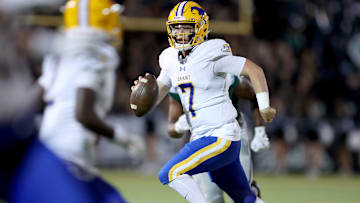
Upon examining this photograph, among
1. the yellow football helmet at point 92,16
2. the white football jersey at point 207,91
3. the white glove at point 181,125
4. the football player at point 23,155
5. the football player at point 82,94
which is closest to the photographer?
the football player at point 23,155

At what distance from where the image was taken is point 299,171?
1232 centimetres

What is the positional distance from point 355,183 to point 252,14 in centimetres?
448

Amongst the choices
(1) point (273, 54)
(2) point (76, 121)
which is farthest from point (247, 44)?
(2) point (76, 121)

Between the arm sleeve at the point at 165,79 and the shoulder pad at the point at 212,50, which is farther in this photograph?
the arm sleeve at the point at 165,79

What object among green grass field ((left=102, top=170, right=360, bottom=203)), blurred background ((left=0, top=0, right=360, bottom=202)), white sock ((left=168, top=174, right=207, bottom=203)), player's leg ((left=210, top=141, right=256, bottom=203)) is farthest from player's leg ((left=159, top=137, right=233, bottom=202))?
blurred background ((left=0, top=0, right=360, bottom=202))

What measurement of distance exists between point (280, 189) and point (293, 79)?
4.12m

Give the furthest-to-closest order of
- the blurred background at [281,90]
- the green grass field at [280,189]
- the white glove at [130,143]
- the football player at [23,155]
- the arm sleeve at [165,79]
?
the blurred background at [281,90] < the green grass field at [280,189] < the arm sleeve at [165,79] < the white glove at [130,143] < the football player at [23,155]

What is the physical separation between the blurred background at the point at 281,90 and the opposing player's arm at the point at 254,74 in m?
7.02

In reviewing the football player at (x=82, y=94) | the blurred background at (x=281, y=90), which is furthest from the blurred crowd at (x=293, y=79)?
the football player at (x=82, y=94)

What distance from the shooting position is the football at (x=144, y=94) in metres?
4.16

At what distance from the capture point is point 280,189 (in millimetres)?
9039

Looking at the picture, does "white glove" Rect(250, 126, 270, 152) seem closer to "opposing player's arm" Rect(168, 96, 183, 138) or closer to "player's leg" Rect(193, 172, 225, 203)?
"player's leg" Rect(193, 172, 225, 203)

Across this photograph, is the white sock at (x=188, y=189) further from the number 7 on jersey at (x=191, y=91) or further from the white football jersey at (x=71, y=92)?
the white football jersey at (x=71, y=92)

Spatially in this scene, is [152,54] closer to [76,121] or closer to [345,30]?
[345,30]
